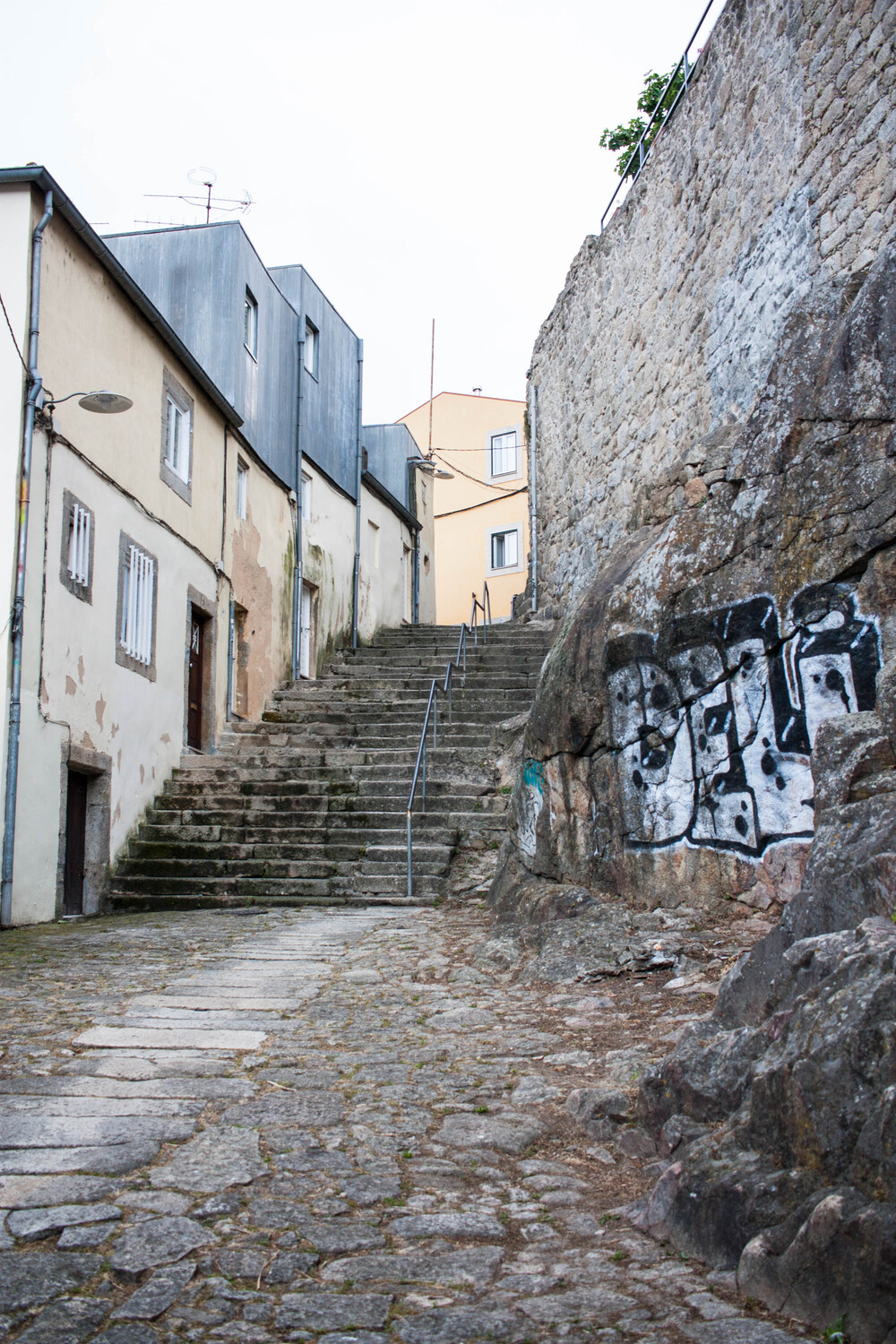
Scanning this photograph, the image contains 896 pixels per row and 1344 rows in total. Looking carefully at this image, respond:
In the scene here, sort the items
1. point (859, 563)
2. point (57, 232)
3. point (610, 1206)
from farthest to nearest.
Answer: point (57, 232) → point (859, 563) → point (610, 1206)

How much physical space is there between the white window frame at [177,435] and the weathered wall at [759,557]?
6.00 m

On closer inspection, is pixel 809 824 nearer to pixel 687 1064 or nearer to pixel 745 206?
pixel 687 1064

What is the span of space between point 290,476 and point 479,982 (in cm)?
1220

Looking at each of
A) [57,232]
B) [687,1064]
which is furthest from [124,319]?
[687,1064]

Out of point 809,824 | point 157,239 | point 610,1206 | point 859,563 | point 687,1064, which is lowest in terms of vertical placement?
point 610,1206

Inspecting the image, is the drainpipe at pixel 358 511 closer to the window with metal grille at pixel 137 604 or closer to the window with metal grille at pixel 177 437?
the window with metal grille at pixel 177 437

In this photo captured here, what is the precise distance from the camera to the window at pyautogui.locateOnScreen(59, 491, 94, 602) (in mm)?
9391

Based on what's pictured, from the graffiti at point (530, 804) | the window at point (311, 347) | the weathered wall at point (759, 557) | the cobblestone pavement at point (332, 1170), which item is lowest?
the cobblestone pavement at point (332, 1170)

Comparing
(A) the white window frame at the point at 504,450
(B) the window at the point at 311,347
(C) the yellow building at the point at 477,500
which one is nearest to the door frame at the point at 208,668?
(B) the window at the point at 311,347

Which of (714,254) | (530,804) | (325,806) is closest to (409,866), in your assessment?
(325,806)

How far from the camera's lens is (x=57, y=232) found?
939 cm

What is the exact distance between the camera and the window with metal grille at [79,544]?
9.52 metres

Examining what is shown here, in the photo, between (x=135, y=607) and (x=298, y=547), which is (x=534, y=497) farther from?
(x=135, y=607)

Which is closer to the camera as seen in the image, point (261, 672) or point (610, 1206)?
point (610, 1206)
